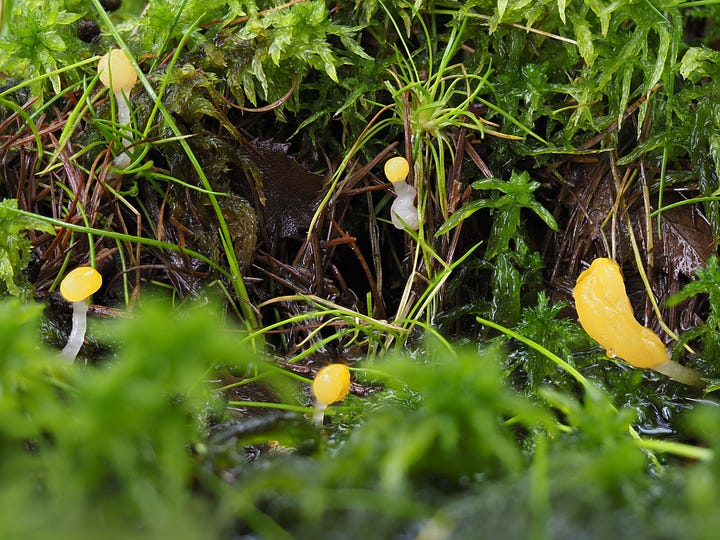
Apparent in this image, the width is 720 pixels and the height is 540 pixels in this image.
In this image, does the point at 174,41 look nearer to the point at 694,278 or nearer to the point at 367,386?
the point at 367,386

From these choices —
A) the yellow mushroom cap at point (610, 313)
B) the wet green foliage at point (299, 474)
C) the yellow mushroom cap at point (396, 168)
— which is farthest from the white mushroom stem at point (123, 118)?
the yellow mushroom cap at point (610, 313)

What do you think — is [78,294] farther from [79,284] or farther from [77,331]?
[77,331]

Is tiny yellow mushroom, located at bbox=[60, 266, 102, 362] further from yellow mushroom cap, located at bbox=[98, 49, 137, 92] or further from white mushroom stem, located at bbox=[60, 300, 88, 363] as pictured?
yellow mushroom cap, located at bbox=[98, 49, 137, 92]

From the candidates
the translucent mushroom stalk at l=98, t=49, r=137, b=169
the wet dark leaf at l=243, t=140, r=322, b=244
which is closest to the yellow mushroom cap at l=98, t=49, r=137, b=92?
the translucent mushroom stalk at l=98, t=49, r=137, b=169

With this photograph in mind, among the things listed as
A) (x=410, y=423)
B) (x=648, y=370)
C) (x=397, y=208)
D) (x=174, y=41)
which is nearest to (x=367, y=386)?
(x=397, y=208)

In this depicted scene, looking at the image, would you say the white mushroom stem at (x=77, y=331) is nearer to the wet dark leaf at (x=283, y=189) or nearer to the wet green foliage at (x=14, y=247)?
the wet green foliage at (x=14, y=247)

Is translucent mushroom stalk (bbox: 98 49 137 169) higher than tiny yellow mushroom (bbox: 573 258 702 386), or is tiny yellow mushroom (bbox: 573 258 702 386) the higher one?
translucent mushroom stalk (bbox: 98 49 137 169)
